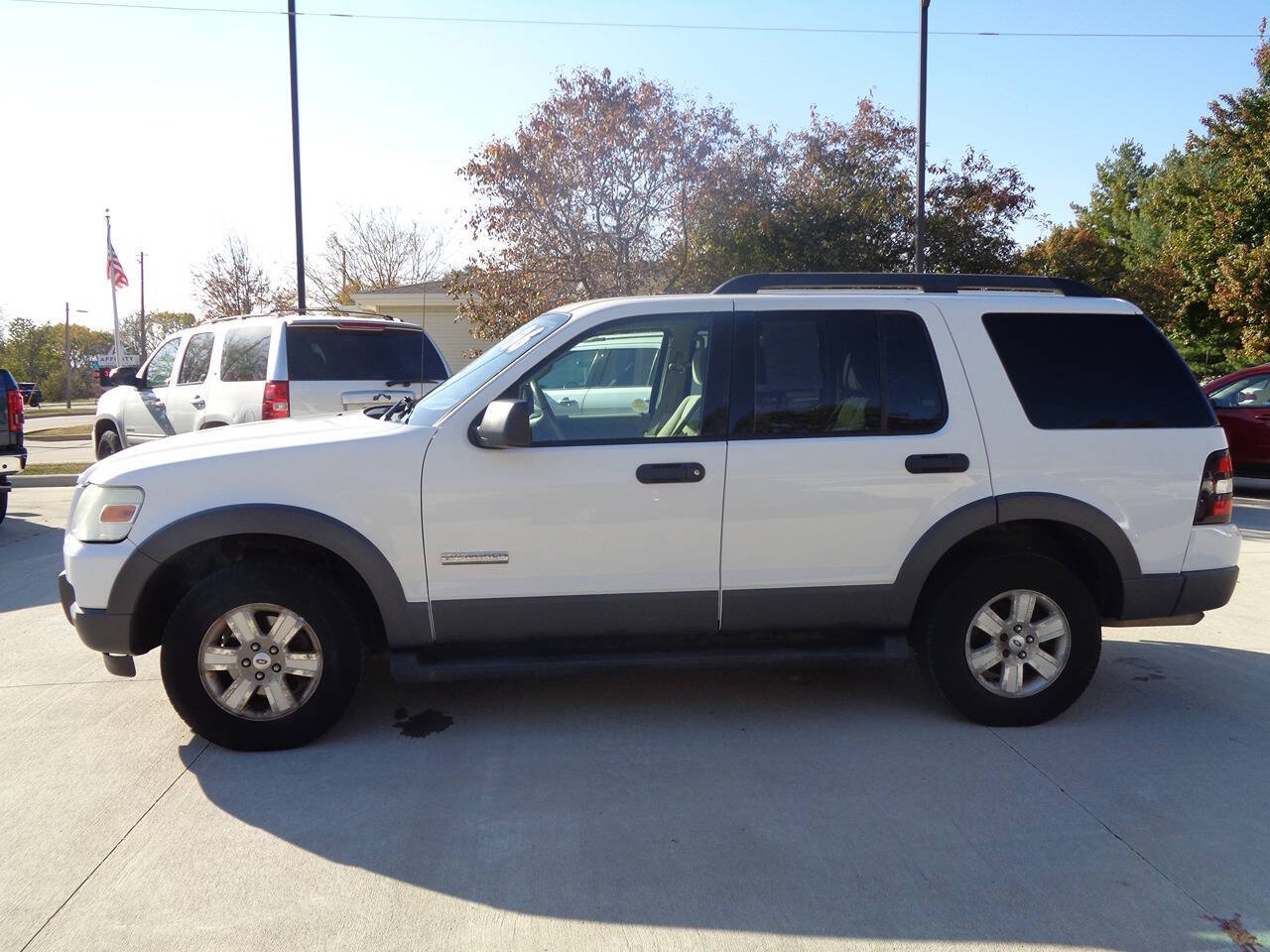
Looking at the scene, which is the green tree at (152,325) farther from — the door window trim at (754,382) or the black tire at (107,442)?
the door window trim at (754,382)

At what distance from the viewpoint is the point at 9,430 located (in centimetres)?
1026

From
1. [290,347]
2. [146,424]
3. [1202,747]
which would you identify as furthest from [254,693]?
[146,424]

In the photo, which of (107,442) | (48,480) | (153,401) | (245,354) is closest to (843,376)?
(245,354)

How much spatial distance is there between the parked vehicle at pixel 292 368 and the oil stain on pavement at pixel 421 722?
445 cm

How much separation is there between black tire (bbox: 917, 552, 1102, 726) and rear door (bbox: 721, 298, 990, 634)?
0.28 m

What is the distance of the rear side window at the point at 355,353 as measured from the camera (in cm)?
932

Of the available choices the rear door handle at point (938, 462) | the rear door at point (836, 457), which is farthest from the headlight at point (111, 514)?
the rear door handle at point (938, 462)

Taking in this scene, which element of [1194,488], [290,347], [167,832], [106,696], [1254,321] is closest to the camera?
[167,832]

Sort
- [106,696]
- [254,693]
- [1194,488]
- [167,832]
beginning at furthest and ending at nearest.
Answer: [106,696]
[1194,488]
[254,693]
[167,832]

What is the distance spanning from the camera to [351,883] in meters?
3.45

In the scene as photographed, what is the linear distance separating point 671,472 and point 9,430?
27.9 ft

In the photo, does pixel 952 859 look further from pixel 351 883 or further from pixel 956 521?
pixel 351 883

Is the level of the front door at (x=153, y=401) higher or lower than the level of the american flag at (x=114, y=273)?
lower

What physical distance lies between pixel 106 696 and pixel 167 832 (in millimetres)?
1820
